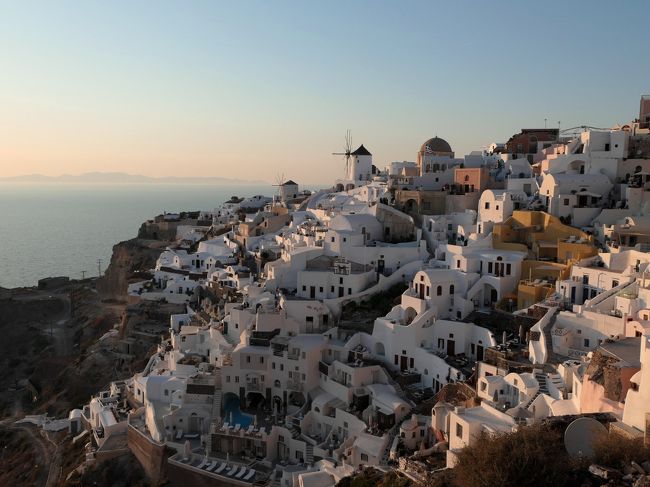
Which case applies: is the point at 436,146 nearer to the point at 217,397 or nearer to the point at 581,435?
the point at 217,397

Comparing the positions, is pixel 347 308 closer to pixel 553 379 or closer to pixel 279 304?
pixel 279 304

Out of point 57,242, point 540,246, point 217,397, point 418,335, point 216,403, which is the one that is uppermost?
point 540,246

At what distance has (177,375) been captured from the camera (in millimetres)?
27203

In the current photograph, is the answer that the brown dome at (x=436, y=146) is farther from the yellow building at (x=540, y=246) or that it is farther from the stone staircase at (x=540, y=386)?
the stone staircase at (x=540, y=386)

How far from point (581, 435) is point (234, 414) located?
14531mm

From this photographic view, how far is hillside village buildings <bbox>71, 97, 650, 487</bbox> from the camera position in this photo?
63.7 ft

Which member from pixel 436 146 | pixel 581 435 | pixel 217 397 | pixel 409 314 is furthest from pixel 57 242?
pixel 581 435

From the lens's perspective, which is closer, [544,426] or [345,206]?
[544,426]

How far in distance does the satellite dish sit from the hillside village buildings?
2.09 ft

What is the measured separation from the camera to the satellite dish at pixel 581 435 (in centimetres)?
1378

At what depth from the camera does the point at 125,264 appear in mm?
54781

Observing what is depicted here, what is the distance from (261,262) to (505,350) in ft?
60.5

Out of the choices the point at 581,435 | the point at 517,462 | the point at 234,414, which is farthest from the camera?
the point at 234,414

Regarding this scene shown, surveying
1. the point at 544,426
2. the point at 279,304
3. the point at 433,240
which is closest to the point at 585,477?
the point at 544,426
